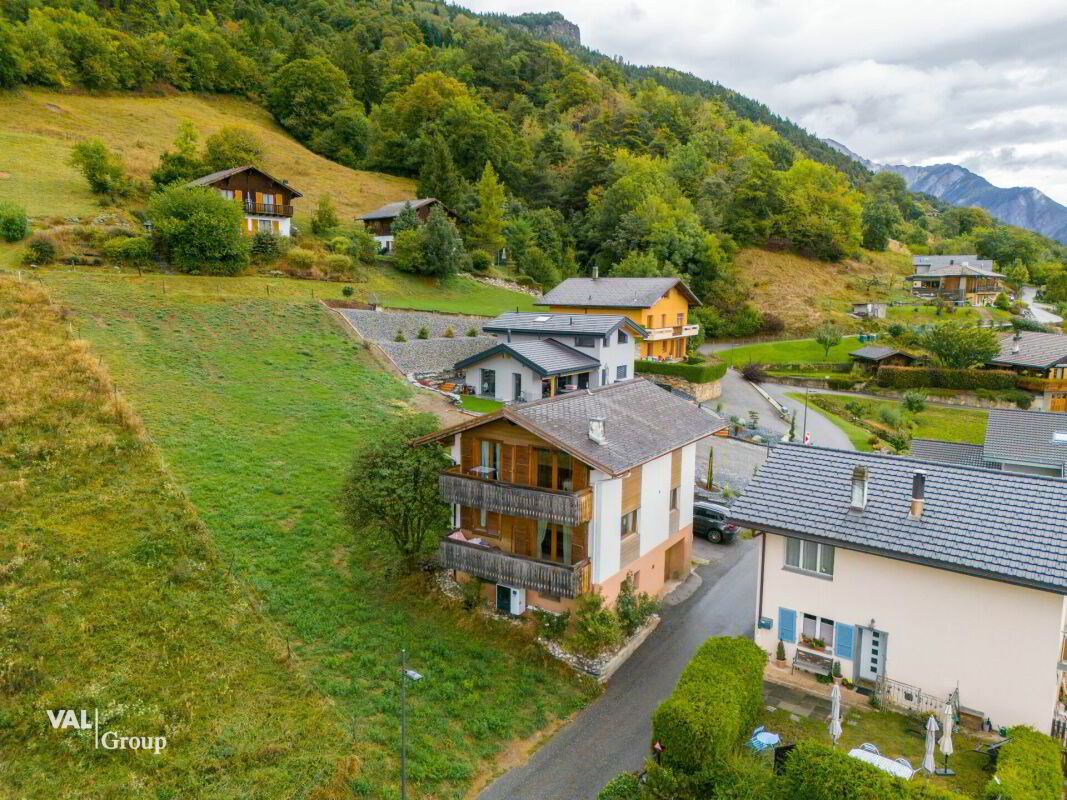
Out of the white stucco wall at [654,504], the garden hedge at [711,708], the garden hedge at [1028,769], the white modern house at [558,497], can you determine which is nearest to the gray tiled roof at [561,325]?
the white modern house at [558,497]

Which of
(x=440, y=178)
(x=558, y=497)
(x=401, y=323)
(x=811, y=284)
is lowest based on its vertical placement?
(x=558, y=497)

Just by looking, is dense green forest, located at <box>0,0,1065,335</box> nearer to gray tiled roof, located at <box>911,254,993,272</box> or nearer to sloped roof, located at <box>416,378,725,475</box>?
gray tiled roof, located at <box>911,254,993,272</box>

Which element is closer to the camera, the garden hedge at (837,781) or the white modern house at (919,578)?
the garden hedge at (837,781)

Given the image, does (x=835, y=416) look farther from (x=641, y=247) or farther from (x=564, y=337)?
(x=641, y=247)

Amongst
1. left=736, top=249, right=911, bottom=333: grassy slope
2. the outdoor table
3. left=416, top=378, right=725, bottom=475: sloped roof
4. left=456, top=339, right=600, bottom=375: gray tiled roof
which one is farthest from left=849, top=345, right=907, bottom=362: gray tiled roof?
the outdoor table

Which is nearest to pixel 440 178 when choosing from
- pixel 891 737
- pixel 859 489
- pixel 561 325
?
pixel 561 325

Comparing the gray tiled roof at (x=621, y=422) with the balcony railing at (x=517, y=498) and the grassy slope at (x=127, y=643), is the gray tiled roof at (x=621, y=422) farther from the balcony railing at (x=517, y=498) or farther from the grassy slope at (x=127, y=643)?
the grassy slope at (x=127, y=643)

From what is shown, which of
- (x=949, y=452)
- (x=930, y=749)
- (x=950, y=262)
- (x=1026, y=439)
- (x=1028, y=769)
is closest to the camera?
(x=1028, y=769)

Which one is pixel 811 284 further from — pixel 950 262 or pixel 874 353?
pixel 874 353
